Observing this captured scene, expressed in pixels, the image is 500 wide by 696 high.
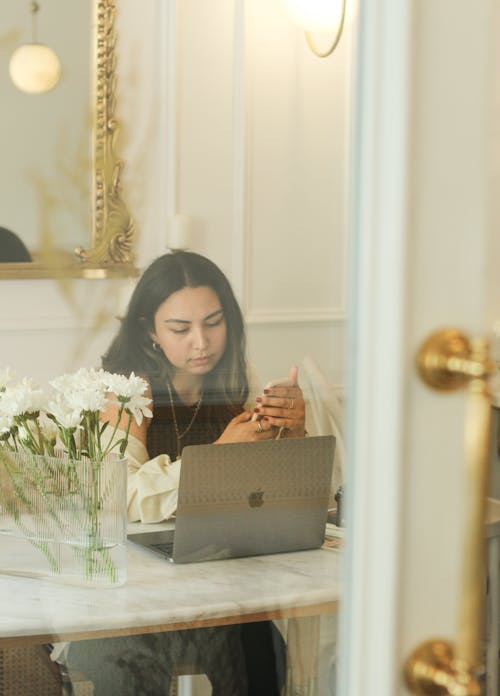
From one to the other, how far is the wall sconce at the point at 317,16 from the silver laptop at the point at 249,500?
1.05 ft

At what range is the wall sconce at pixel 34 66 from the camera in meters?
0.64

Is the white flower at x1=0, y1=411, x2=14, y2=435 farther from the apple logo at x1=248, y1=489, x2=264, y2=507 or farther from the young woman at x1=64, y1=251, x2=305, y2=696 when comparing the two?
the apple logo at x1=248, y1=489, x2=264, y2=507

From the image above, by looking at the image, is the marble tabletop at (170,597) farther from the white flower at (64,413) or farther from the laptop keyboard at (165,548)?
the white flower at (64,413)

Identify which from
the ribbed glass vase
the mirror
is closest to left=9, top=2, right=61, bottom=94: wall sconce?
the mirror

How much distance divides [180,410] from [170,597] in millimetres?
152

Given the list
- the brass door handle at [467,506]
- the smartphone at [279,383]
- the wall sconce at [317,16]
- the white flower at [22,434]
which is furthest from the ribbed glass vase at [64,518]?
the wall sconce at [317,16]

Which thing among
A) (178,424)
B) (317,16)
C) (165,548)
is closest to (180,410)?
(178,424)

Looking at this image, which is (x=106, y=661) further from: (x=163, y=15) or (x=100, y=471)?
(x=163, y=15)

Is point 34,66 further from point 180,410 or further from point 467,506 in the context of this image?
Answer: point 467,506

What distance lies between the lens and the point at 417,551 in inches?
24.4

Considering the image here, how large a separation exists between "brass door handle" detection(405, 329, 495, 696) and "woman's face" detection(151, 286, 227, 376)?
192 mm

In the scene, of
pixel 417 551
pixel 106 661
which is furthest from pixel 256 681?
pixel 417 551

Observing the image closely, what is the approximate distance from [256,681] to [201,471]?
0.20 meters

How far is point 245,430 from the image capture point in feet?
2.42
